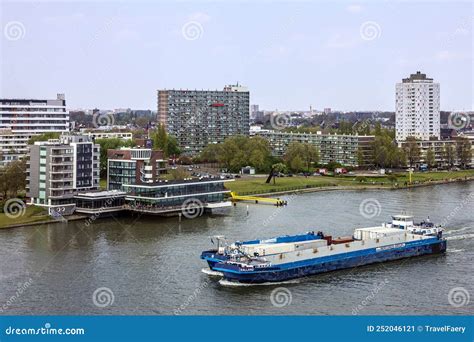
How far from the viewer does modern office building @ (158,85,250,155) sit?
48.8 metres

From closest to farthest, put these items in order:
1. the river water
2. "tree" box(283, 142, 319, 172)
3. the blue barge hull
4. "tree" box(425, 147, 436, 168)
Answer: the river water < the blue barge hull < "tree" box(283, 142, 319, 172) < "tree" box(425, 147, 436, 168)

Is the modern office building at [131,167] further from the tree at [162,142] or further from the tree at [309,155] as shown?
the tree at [309,155]

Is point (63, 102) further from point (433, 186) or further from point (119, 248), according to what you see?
point (119, 248)

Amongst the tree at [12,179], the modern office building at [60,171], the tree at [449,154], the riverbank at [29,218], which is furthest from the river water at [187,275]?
the tree at [449,154]

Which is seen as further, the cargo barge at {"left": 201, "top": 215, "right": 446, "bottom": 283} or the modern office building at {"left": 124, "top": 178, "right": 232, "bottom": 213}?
the modern office building at {"left": 124, "top": 178, "right": 232, "bottom": 213}

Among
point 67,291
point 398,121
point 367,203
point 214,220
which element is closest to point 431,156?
point 398,121

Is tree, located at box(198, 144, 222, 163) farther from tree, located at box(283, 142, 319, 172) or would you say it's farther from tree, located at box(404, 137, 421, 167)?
tree, located at box(404, 137, 421, 167)

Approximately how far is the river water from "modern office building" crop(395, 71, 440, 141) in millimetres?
27296

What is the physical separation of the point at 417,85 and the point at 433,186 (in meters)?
17.1

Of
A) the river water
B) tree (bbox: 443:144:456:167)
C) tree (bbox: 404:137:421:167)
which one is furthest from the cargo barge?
tree (bbox: 443:144:456:167)

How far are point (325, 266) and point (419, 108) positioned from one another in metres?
35.6

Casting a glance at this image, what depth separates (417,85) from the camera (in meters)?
48.1

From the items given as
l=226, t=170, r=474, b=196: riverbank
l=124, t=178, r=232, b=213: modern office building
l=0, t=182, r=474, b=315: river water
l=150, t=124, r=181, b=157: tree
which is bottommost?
l=0, t=182, r=474, b=315: river water

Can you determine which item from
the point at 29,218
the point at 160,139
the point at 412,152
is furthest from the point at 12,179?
the point at 412,152
